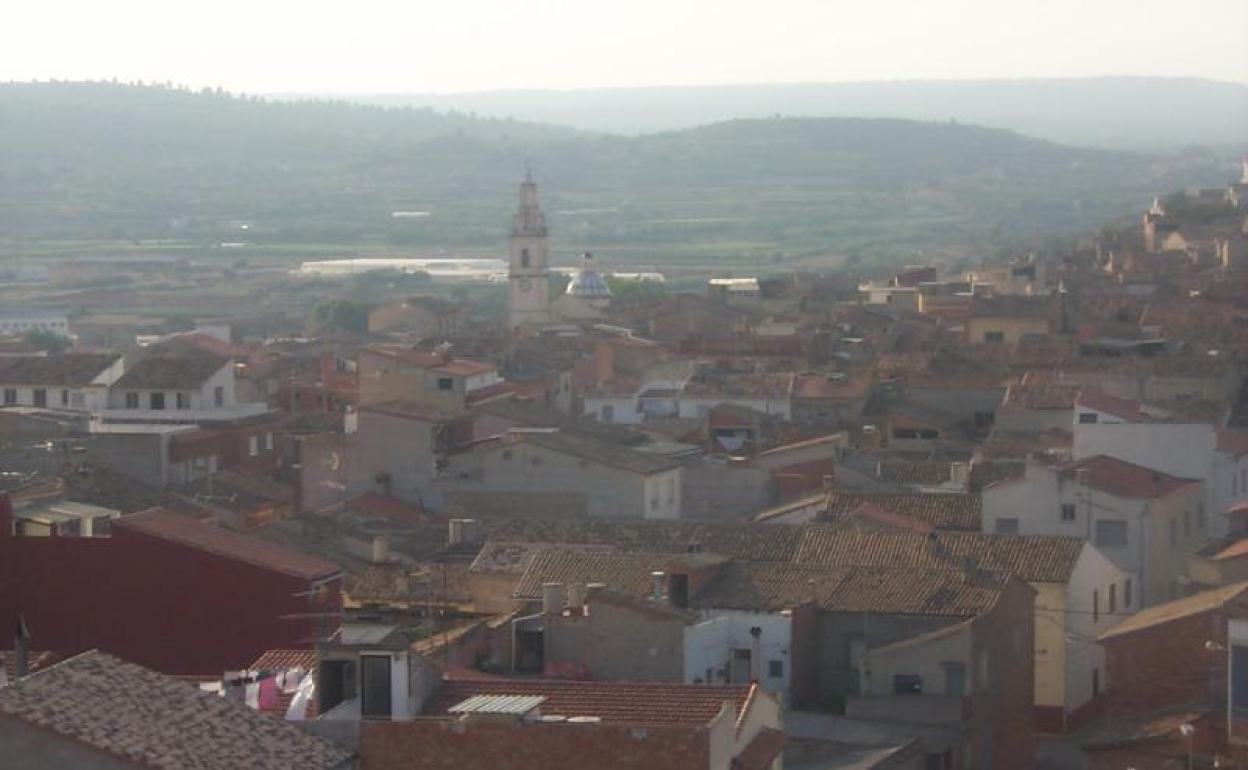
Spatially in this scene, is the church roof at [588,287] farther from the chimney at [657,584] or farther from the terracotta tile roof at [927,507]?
the chimney at [657,584]

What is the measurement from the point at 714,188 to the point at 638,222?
1037 inches

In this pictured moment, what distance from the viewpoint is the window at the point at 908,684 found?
19.9m

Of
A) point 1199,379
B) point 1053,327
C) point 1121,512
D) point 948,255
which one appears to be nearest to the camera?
point 1121,512

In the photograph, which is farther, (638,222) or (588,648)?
(638,222)

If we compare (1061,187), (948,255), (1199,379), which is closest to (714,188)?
(1061,187)

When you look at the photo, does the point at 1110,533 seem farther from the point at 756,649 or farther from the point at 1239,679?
the point at 1239,679

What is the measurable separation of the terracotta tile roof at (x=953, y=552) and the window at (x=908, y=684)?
2.85m

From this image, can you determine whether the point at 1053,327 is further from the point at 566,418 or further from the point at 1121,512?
the point at 1121,512

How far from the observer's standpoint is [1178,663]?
842 inches

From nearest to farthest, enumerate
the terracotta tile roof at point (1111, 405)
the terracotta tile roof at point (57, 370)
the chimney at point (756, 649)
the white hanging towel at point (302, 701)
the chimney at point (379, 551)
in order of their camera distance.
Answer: the white hanging towel at point (302, 701) → the chimney at point (756, 649) → the chimney at point (379, 551) → the terracotta tile roof at point (1111, 405) → the terracotta tile roof at point (57, 370)

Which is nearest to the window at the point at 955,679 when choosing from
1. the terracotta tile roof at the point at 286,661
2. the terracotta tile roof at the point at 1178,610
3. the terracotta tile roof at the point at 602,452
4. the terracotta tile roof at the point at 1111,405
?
the terracotta tile roof at the point at 1178,610

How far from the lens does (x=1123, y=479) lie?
92.1ft

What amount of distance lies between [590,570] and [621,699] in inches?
313

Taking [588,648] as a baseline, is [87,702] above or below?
above
